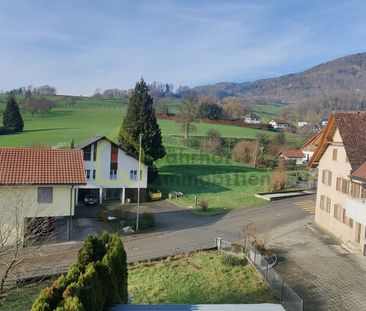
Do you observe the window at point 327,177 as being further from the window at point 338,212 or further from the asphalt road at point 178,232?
the asphalt road at point 178,232

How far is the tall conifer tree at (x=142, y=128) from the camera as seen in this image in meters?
51.8

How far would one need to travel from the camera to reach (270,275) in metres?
22.6

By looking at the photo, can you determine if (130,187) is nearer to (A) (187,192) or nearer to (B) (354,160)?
(A) (187,192)

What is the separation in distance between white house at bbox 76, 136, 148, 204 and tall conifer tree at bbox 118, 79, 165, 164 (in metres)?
5.06

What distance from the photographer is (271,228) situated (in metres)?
35.3

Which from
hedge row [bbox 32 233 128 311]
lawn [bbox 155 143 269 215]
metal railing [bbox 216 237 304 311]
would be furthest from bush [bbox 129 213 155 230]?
hedge row [bbox 32 233 128 311]

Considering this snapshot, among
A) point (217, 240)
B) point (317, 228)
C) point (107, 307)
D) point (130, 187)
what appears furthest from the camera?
point (130, 187)

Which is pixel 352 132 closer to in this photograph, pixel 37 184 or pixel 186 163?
pixel 37 184

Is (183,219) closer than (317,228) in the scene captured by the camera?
No

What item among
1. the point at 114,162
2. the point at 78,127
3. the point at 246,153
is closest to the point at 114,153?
the point at 114,162

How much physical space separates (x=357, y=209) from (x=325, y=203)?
28.3 ft

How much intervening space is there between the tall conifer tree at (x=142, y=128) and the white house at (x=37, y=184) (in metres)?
19.0

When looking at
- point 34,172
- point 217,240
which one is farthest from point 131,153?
→ point 217,240

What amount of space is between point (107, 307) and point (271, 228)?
2352cm
